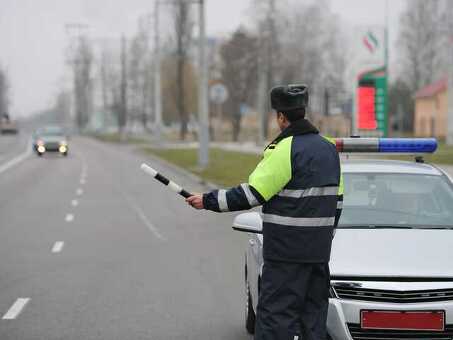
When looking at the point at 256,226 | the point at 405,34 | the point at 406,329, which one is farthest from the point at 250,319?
the point at 405,34

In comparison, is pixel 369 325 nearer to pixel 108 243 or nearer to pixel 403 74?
pixel 108 243

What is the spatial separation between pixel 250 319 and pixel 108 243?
7385 mm

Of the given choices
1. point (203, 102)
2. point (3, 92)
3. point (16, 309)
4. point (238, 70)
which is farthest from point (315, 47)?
point (16, 309)

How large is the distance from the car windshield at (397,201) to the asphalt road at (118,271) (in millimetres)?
1378

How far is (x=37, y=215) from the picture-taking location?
66.6 ft

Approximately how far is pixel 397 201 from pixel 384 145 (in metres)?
0.70

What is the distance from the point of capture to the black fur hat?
5.43 m

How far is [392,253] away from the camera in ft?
21.8

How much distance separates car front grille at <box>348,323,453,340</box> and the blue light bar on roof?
1566mm

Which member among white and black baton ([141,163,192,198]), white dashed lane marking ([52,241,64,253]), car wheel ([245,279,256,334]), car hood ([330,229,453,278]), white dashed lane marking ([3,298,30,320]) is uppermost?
white and black baton ([141,163,192,198])

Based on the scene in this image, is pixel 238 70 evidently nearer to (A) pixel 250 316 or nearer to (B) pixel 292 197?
(A) pixel 250 316

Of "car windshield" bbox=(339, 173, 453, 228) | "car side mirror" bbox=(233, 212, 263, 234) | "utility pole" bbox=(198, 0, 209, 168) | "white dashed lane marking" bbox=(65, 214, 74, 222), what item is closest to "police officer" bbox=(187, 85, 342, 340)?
"car side mirror" bbox=(233, 212, 263, 234)

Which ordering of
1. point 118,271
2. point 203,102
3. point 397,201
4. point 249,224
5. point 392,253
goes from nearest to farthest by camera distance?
point 392,253 → point 249,224 → point 397,201 → point 118,271 → point 203,102

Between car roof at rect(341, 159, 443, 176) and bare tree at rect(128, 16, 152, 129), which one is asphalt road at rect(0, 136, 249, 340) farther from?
bare tree at rect(128, 16, 152, 129)
